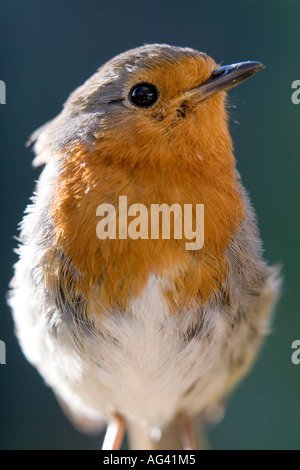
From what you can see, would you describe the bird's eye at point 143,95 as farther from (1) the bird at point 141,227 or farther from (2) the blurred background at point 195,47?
(2) the blurred background at point 195,47

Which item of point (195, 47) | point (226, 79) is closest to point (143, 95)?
point (226, 79)

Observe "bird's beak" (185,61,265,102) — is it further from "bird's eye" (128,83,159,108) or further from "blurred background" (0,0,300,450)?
"blurred background" (0,0,300,450)

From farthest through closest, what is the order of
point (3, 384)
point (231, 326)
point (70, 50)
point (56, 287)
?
point (3, 384), point (70, 50), point (231, 326), point (56, 287)

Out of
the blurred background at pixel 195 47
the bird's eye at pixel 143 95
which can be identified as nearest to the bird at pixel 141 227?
the bird's eye at pixel 143 95

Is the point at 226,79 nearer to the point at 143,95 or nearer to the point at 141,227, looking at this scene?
the point at 143,95

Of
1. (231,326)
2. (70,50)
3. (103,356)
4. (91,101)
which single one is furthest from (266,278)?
(70,50)

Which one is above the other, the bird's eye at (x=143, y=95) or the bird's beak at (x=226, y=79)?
the bird's beak at (x=226, y=79)
